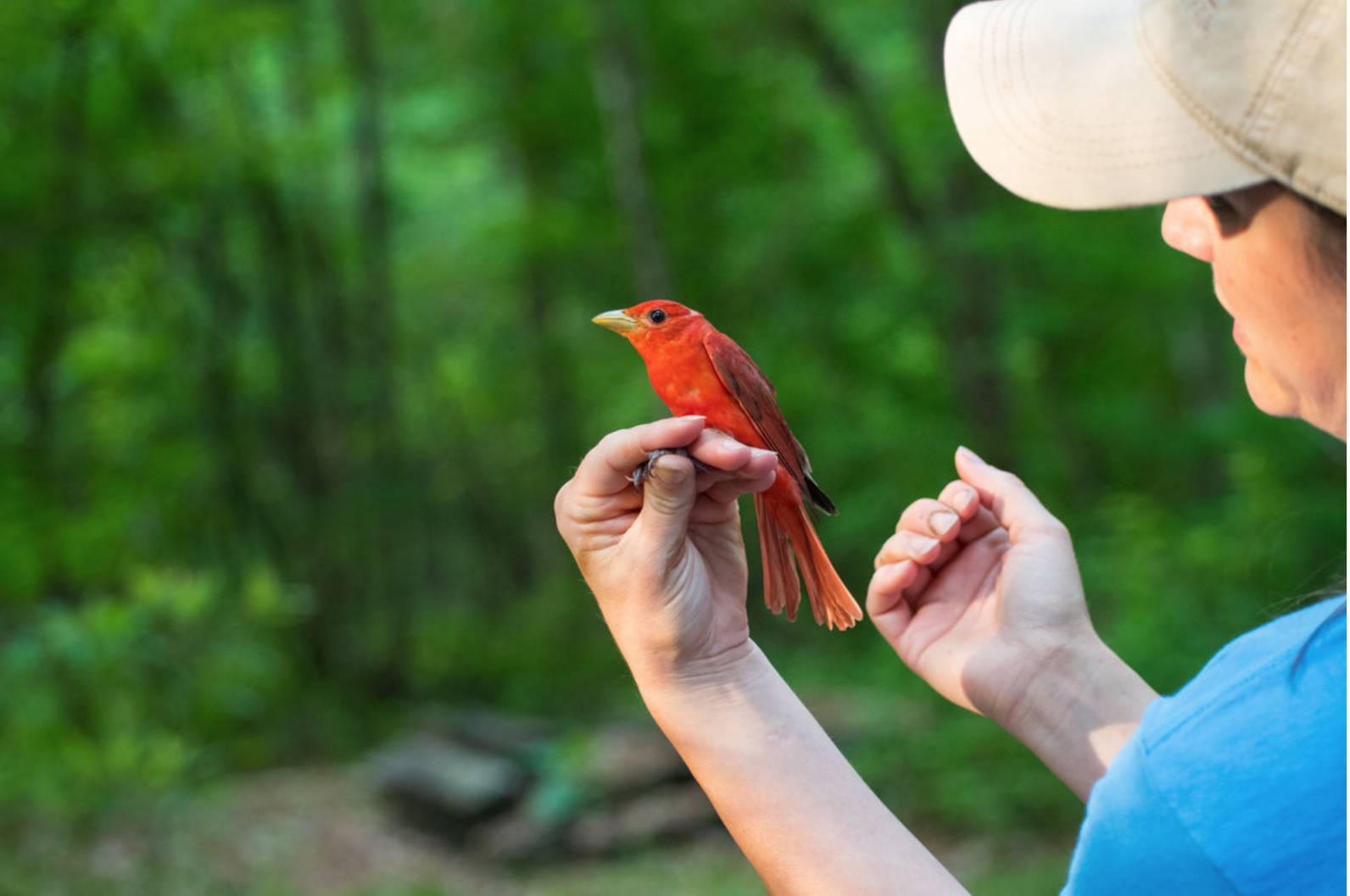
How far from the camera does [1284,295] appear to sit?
0.94 meters

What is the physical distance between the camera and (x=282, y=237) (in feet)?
32.7

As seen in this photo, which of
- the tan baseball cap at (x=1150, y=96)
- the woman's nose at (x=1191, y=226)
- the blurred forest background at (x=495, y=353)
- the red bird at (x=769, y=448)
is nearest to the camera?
the tan baseball cap at (x=1150, y=96)

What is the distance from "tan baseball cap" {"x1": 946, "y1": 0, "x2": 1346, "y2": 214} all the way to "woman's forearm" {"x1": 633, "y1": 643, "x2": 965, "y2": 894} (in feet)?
2.08

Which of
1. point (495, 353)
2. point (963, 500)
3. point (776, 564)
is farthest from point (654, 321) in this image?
point (495, 353)

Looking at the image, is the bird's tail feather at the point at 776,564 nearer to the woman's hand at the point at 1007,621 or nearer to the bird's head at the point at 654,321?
the woman's hand at the point at 1007,621

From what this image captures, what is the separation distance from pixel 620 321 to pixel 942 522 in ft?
2.19

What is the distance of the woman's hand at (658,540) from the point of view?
1.32m

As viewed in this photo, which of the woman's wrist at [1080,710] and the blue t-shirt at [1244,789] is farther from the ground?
the blue t-shirt at [1244,789]

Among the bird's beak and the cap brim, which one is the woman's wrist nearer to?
the cap brim

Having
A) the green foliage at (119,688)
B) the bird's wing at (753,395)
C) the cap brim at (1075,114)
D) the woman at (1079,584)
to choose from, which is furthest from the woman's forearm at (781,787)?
the green foliage at (119,688)

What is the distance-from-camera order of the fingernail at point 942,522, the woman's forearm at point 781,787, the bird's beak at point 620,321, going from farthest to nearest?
the bird's beak at point 620,321 → the fingernail at point 942,522 → the woman's forearm at point 781,787

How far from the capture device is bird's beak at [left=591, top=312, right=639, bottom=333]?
192cm

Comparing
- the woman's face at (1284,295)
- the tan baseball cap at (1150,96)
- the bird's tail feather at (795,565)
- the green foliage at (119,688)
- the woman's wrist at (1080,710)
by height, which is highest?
the tan baseball cap at (1150,96)

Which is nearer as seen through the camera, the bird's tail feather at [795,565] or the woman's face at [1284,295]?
the woman's face at [1284,295]
